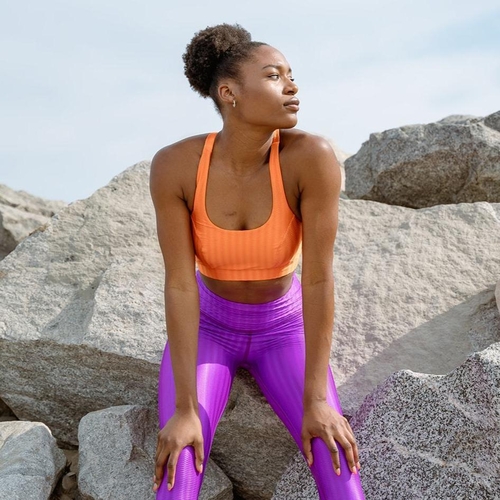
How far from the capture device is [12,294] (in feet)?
14.1

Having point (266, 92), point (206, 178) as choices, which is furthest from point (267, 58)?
point (206, 178)

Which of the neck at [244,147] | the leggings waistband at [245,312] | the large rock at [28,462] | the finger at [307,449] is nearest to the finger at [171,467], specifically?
the finger at [307,449]

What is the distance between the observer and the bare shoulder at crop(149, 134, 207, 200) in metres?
3.20

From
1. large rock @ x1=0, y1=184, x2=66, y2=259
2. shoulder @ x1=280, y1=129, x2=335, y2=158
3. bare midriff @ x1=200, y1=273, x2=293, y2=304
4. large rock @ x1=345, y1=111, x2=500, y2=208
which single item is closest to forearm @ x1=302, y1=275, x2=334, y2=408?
bare midriff @ x1=200, y1=273, x2=293, y2=304

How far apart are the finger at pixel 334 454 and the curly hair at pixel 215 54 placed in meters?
1.40

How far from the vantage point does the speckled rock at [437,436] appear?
297 centimetres

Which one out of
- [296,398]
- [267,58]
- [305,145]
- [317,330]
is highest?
[267,58]

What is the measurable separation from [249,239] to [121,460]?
1156 millimetres

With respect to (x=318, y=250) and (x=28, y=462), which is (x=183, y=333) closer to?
(x=318, y=250)

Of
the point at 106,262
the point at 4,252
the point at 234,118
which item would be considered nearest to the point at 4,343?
the point at 106,262

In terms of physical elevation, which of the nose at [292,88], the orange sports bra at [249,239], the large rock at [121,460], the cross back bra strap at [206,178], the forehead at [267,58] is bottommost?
the large rock at [121,460]

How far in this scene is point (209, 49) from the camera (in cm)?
317

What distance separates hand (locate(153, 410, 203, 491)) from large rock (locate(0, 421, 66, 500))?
827mm

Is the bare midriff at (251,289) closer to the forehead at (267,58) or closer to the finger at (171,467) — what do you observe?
the finger at (171,467)
